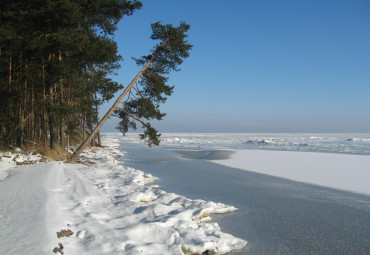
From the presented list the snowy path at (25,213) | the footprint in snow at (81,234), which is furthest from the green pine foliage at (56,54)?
the footprint in snow at (81,234)

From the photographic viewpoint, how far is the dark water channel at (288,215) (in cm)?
394

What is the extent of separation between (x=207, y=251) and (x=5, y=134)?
1272 cm

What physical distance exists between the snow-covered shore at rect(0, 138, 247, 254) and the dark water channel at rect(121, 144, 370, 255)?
1.61 ft

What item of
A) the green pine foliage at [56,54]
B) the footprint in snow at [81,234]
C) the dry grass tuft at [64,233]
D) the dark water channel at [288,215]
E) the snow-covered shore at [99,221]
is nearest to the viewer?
the snow-covered shore at [99,221]

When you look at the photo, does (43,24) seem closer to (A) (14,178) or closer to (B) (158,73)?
(B) (158,73)

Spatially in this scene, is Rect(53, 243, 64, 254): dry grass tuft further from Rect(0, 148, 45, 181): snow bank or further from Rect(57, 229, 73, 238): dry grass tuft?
Rect(0, 148, 45, 181): snow bank

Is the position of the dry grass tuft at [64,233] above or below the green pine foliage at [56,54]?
below

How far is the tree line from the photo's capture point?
9.61 meters

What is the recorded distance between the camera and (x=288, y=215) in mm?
5363

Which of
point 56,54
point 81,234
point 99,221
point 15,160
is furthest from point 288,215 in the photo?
point 56,54

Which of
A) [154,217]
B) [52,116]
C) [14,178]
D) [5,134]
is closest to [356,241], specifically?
[154,217]

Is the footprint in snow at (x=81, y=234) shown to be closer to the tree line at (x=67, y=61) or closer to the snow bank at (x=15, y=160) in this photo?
the snow bank at (x=15, y=160)

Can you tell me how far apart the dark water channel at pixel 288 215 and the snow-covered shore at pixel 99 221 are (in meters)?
0.49

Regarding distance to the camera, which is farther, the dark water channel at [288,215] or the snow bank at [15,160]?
the snow bank at [15,160]
